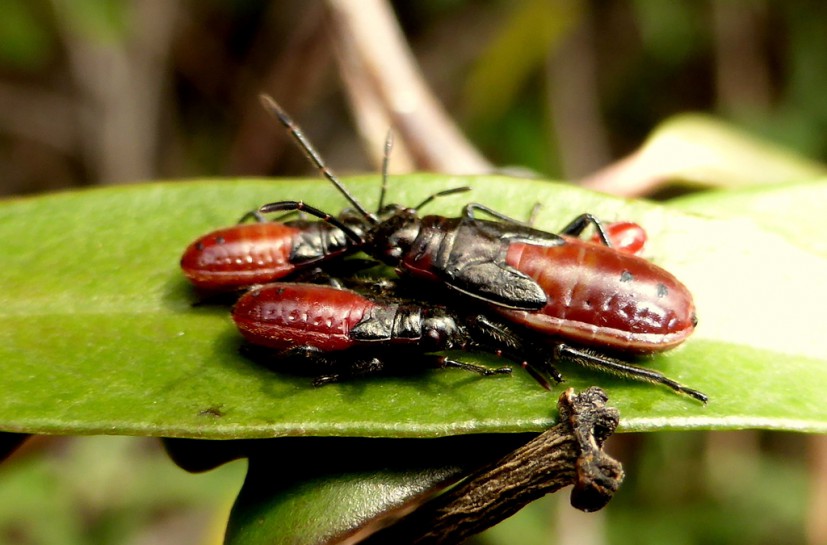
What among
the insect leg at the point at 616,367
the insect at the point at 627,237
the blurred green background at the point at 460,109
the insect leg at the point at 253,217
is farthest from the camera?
the blurred green background at the point at 460,109

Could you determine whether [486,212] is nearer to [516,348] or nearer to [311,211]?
[516,348]

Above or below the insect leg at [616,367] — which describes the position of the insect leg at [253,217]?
below

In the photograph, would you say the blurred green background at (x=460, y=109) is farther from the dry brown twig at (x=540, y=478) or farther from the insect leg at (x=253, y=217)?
the dry brown twig at (x=540, y=478)

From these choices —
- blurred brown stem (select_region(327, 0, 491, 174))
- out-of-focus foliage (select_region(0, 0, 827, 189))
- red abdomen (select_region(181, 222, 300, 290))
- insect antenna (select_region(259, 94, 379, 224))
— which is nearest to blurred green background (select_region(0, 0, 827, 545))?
out-of-focus foliage (select_region(0, 0, 827, 189))

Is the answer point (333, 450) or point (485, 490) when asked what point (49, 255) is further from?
point (485, 490)

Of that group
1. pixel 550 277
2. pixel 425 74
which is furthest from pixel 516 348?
pixel 425 74

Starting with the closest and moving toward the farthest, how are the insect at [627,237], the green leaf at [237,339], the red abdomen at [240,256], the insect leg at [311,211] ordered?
the green leaf at [237,339] → the insect at [627,237] → the red abdomen at [240,256] → the insect leg at [311,211]

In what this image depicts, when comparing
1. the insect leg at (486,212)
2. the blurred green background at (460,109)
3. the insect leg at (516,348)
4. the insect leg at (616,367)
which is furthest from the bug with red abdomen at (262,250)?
the blurred green background at (460,109)

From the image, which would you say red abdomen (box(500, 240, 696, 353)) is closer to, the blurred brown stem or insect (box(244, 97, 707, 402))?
insect (box(244, 97, 707, 402))
